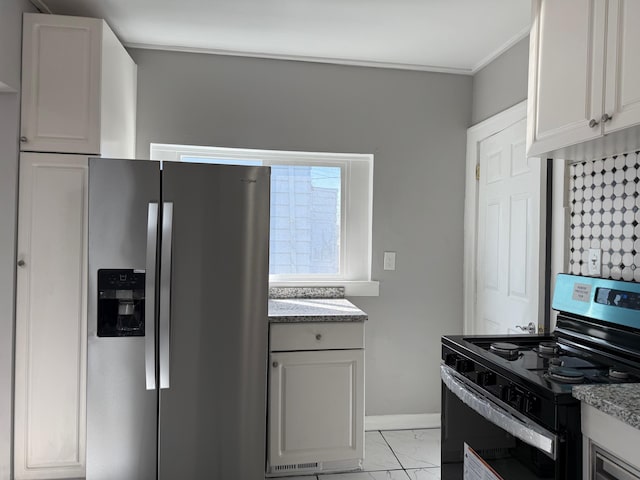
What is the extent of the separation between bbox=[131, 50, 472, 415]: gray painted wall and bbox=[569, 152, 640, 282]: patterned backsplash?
3.30 feet

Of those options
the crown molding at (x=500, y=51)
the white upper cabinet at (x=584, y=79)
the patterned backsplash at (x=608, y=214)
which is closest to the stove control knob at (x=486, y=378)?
the patterned backsplash at (x=608, y=214)

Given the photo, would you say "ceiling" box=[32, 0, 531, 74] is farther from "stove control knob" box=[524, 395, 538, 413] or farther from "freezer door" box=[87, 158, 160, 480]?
"stove control knob" box=[524, 395, 538, 413]

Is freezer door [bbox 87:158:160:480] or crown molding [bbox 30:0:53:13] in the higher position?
crown molding [bbox 30:0:53:13]

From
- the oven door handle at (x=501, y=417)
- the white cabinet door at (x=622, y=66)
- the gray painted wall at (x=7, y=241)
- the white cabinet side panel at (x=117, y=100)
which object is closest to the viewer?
the oven door handle at (x=501, y=417)

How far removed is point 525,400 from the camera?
1266 mm

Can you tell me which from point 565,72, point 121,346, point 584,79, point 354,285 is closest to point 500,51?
point 565,72

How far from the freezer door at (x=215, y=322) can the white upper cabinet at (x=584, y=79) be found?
122cm

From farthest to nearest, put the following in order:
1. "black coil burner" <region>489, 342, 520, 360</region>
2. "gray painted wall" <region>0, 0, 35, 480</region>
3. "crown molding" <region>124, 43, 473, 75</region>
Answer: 1. "crown molding" <region>124, 43, 473, 75</region>
2. "gray painted wall" <region>0, 0, 35, 480</region>
3. "black coil burner" <region>489, 342, 520, 360</region>

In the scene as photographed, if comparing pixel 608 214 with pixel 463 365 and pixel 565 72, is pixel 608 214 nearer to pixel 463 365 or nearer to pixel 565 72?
pixel 565 72

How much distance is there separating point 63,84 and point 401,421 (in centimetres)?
274

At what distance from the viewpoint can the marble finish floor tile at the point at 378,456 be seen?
2469 mm

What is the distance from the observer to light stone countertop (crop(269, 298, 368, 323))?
2283 millimetres

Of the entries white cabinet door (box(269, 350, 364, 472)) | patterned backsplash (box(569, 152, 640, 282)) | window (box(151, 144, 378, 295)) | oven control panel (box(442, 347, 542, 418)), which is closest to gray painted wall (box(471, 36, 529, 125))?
patterned backsplash (box(569, 152, 640, 282))

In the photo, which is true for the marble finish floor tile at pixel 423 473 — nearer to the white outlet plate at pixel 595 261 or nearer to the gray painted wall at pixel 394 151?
the gray painted wall at pixel 394 151
